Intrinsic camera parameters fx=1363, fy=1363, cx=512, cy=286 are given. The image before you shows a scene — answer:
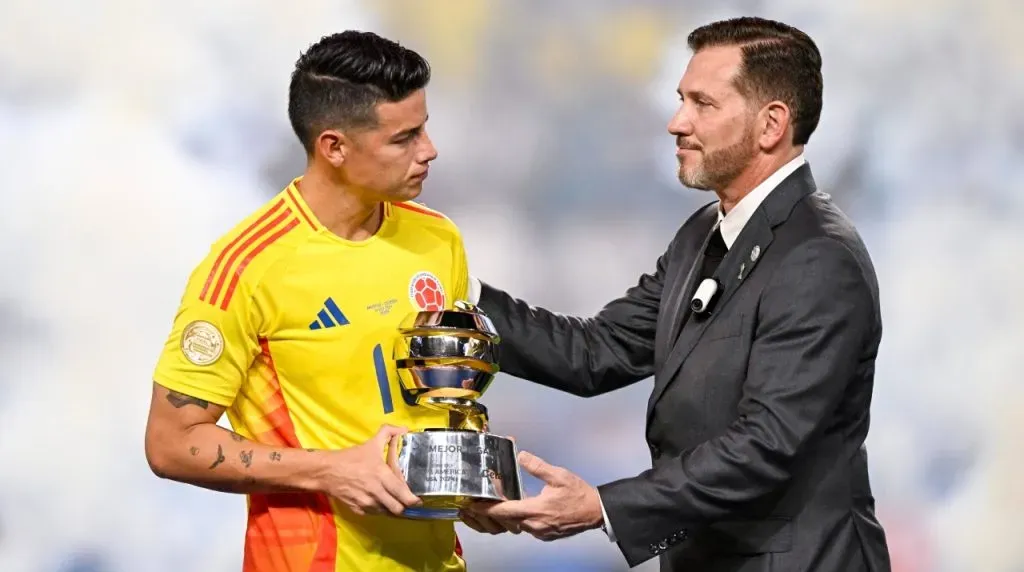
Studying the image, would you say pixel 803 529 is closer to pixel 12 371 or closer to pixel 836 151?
pixel 836 151

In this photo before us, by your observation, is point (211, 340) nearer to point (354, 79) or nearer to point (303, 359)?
point (303, 359)

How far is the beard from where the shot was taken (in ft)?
10.0

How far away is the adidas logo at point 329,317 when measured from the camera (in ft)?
8.73

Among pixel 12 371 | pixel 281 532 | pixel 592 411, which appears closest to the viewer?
pixel 281 532

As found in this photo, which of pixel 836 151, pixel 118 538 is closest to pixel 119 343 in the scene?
pixel 118 538

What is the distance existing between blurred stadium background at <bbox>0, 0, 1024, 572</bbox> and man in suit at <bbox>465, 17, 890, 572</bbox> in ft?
3.67

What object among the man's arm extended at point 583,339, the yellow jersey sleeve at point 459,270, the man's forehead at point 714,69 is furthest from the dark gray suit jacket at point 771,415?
the yellow jersey sleeve at point 459,270

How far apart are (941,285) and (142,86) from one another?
2.57m

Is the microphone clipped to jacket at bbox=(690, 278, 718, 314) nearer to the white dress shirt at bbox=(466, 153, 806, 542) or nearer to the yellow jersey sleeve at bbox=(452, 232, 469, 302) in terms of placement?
the white dress shirt at bbox=(466, 153, 806, 542)

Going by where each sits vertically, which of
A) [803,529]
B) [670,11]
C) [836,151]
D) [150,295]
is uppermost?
[670,11]

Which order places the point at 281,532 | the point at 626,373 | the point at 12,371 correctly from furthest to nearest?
the point at 12,371 → the point at 626,373 → the point at 281,532

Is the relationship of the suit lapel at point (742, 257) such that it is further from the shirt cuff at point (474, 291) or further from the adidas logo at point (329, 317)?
the adidas logo at point (329, 317)

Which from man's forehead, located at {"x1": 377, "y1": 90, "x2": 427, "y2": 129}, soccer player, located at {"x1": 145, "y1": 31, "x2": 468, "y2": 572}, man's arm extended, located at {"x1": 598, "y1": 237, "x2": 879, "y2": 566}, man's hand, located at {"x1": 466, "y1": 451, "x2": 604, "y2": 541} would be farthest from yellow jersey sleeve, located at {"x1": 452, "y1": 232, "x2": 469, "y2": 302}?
man's arm extended, located at {"x1": 598, "y1": 237, "x2": 879, "y2": 566}

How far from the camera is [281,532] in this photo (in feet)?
8.88
